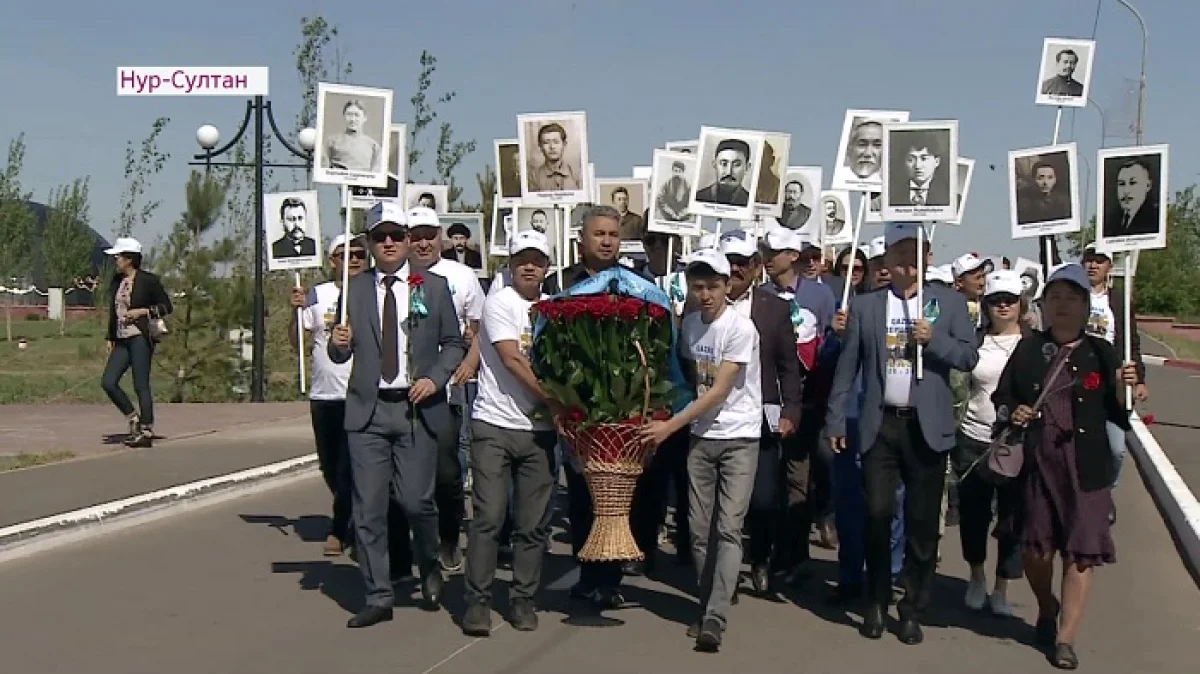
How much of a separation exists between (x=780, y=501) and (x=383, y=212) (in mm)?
2807

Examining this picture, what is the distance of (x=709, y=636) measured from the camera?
7289 millimetres

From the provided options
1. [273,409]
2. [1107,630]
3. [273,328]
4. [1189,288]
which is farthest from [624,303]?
[1189,288]

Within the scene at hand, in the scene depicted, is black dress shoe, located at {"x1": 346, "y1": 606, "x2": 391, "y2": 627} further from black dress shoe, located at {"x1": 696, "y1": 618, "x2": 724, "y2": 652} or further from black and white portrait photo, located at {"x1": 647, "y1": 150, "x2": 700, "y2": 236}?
black and white portrait photo, located at {"x1": 647, "y1": 150, "x2": 700, "y2": 236}

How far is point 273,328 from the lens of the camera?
26.6m

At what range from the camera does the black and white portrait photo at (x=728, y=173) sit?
10.8 m

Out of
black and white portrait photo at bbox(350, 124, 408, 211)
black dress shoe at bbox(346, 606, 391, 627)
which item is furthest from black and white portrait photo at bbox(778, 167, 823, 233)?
black dress shoe at bbox(346, 606, 391, 627)

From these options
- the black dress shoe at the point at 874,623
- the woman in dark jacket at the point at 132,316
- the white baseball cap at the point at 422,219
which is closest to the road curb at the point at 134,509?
the woman in dark jacket at the point at 132,316

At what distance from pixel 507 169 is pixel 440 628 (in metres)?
6.08

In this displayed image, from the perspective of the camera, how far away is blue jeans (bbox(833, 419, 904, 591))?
8.48 meters

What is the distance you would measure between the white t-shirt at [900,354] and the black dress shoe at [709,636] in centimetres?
143

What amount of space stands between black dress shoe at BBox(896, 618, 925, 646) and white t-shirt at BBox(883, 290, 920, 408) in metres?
1.09

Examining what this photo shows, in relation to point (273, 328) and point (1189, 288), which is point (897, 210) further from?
point (1189, 288)

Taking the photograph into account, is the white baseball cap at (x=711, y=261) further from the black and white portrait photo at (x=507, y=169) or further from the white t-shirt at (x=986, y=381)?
the black and white portrait photo at (x=507, y=169)

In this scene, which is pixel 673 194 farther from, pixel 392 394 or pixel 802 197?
pixel 392 394
